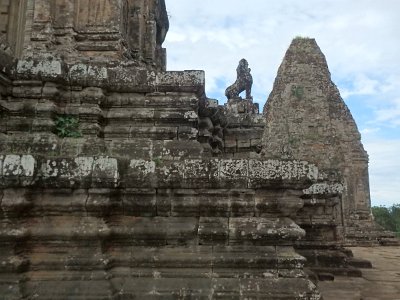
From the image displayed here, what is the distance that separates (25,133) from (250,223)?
2.42m

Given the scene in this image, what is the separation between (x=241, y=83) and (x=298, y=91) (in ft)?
68.5

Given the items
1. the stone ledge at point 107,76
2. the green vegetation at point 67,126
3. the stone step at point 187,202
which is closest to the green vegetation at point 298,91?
the stone ledge at point 107,76

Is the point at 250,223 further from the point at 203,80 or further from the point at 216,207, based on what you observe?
the point at 203,80

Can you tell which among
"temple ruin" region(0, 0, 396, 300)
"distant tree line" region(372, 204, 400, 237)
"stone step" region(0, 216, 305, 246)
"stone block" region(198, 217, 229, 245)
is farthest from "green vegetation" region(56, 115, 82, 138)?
"distant tree line" region(372, 204, 400, 237)

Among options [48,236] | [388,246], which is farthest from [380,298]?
[388,246]

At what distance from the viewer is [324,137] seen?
29203 mm

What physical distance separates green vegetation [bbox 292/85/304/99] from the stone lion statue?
20.1 metres

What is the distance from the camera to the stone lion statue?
9.82 metres

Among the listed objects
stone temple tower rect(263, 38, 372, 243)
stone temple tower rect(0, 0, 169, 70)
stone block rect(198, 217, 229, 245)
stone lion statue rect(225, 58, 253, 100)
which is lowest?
stone block rect(198, 217, 229, 245)

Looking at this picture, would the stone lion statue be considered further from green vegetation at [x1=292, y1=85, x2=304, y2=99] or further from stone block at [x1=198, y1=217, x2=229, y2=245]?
green vegetation at [x1=292, y1=85, x2=304, y2=99]

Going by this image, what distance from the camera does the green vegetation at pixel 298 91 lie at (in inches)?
1184

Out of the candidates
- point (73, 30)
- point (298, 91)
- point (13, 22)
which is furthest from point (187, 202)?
point (298, 91)

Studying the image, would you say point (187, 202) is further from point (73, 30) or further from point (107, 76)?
point (73, 30)

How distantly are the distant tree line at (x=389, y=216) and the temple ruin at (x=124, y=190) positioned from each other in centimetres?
6607
